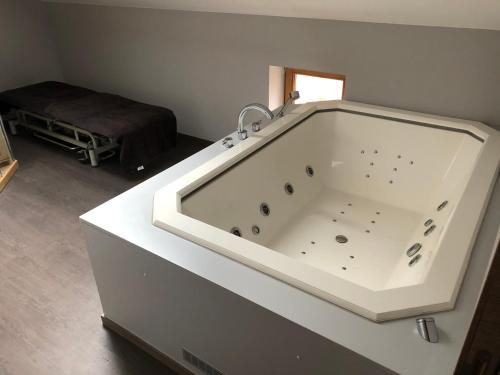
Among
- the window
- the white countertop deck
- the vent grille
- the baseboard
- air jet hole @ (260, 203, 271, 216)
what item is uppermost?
the window

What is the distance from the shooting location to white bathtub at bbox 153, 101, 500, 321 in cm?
132

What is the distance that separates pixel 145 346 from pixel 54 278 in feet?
2.47

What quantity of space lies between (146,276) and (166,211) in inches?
10.2

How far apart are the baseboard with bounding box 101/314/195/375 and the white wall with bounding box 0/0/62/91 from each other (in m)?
3.37

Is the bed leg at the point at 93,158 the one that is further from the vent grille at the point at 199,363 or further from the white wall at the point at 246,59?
the vent grille at the point at 199,363

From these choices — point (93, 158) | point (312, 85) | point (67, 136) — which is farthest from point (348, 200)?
point (67, 136)

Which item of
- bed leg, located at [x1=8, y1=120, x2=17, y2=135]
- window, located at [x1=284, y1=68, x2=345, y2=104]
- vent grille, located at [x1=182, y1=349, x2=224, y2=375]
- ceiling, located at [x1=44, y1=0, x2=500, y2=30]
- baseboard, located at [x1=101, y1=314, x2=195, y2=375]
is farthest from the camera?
bed leg, located at [x1=8, y1=120, x2=17, y2=135]

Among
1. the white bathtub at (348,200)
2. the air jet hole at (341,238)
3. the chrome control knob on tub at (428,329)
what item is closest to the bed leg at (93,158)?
the white bathtub at (348,200)

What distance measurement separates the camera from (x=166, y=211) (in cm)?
154

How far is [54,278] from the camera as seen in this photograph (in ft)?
6.98

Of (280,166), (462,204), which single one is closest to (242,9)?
(280,166)

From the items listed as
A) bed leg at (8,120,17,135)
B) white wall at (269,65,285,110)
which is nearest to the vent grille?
white wall at (269,65,285,110)

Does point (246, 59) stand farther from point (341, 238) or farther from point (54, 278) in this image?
point (54, 278)

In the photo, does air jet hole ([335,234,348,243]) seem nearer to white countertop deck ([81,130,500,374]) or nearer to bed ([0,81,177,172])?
white countertop deck ([81,130,500,374])
